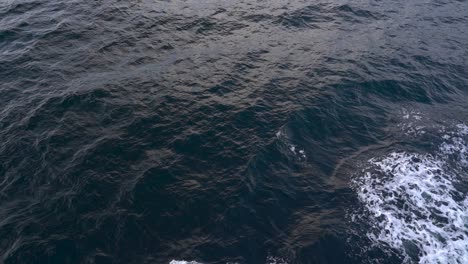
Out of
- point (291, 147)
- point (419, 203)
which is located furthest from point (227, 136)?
point (419, 203)

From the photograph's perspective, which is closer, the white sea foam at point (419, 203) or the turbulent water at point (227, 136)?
the turbulent water at point (227, 136)

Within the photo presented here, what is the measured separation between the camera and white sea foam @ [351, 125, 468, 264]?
2045 cm

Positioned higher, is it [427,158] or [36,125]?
[36,125]

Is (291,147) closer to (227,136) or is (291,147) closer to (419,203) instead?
(227,136)

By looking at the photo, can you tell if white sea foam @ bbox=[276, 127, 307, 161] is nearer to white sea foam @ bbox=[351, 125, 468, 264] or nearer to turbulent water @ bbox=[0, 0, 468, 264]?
turbulent water @ bbox=[0, 0, 468, 264]

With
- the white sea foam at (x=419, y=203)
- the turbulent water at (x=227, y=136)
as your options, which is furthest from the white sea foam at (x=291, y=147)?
the white sea foam at (x=419, y=203)

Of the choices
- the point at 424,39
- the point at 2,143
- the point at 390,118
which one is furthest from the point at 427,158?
the point at 2,143

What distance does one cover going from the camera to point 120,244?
1917 cm

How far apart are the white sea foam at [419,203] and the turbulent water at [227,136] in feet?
0.36

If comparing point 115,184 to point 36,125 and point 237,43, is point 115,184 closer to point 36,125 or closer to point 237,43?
point 36,125

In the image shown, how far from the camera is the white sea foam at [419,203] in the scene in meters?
20.5

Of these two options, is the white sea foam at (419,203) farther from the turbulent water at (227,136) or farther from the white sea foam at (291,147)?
the white sea foam at (291,147)

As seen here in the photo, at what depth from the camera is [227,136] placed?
25.9 metres

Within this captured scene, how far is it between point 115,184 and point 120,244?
4332 millimetres
